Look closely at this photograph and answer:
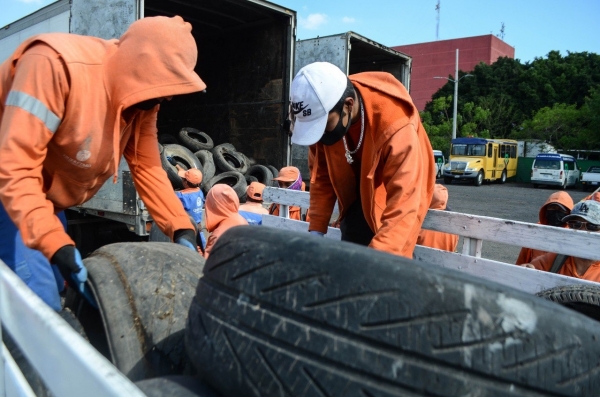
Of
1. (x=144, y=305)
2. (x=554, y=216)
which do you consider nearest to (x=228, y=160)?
(x=554, y=216)

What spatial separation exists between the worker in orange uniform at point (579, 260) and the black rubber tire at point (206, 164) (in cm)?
514

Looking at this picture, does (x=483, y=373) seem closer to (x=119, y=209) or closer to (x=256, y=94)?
(x=119, y=209)

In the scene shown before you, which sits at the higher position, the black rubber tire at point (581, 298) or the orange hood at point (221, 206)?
the orange hood at point (221, 206)

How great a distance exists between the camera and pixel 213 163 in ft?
25.8

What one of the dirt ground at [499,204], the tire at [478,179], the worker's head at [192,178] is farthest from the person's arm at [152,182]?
the tire at [478,179]

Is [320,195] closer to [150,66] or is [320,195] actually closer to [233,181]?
[150,66]

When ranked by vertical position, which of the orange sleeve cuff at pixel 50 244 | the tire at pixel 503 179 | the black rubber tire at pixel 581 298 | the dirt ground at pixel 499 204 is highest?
the orange sleeve cuff at pixel 50 244

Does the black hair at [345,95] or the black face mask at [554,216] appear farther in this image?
the black face mask at [554,216]

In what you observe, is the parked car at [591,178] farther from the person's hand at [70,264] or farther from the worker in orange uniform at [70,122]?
the person's hand at [70,264]

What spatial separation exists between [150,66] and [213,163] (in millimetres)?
5924

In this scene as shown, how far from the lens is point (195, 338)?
1.27 metres

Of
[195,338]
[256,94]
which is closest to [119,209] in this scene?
[256,94]

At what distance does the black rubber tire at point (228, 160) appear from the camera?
8.05m

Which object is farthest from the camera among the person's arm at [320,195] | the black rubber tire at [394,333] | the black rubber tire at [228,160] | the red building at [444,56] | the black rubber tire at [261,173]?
the red building at [444,56]
